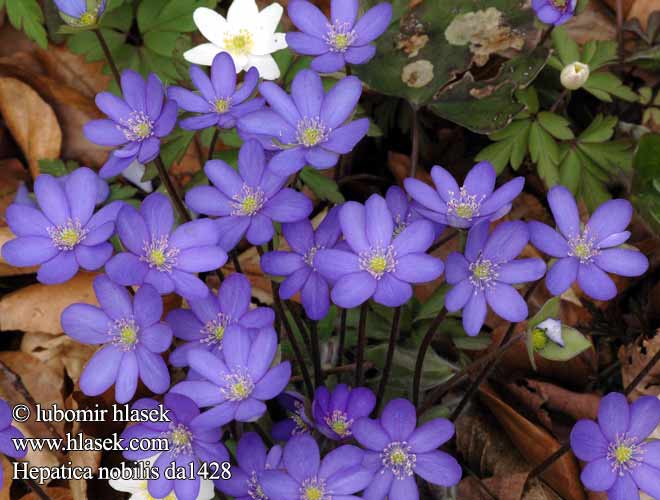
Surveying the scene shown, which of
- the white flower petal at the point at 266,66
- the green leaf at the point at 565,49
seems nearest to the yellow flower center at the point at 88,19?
the white flower petal at the point at 266,66

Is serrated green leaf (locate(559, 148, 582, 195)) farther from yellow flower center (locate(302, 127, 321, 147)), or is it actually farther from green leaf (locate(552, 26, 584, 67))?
yellow flower center (locate(302, 127, 321, 147))

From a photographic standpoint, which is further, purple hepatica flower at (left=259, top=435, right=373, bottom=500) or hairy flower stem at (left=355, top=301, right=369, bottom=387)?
hairy flower stem at (left=355, top=301, right=369, bottom=387)

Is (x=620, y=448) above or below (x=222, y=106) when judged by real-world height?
below

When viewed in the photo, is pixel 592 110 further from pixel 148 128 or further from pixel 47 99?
pixel 47 99

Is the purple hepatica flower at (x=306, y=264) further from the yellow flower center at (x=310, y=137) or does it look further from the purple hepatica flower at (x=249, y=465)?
the purple hepatica flower at (x=249, y=465)

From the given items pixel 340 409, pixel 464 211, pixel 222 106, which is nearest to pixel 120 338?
pixel 340 409

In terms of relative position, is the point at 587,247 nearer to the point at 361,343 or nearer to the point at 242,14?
the point at 361,343

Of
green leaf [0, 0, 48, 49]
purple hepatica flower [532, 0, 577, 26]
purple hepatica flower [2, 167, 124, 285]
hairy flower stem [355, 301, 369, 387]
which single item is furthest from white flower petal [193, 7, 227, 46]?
hairy flower stem [355, 301, 369, 387]
